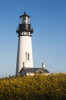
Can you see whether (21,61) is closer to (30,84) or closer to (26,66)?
(26,66)

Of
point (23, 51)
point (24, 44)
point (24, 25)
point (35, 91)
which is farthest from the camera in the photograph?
point (24, 25)

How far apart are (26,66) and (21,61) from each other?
137 centimetres

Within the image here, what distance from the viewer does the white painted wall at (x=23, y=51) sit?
38688 millimetres

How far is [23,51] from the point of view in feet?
128

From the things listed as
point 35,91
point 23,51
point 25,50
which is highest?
point 25,50

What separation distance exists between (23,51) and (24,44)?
1443mm

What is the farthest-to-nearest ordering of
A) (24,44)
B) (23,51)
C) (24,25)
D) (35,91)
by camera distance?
(24,25)
(24,44)
(23,51)
(35,91)

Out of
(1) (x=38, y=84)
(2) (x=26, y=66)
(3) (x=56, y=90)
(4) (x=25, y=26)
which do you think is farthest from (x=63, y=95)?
(4) (x=25, y=26)

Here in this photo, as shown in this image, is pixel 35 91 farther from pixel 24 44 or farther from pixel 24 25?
pixel 24 25

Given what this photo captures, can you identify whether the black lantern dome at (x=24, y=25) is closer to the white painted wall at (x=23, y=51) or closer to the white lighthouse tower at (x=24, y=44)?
the white lighthouse tower at (x=24, y=44)

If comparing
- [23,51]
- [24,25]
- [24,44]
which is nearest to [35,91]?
[23,51]

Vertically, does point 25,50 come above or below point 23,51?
above

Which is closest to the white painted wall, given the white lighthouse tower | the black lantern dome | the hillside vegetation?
the white lighthouse tower

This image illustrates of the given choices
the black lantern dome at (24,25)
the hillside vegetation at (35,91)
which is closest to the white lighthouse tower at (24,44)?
the black lantern dome at (24,25)
